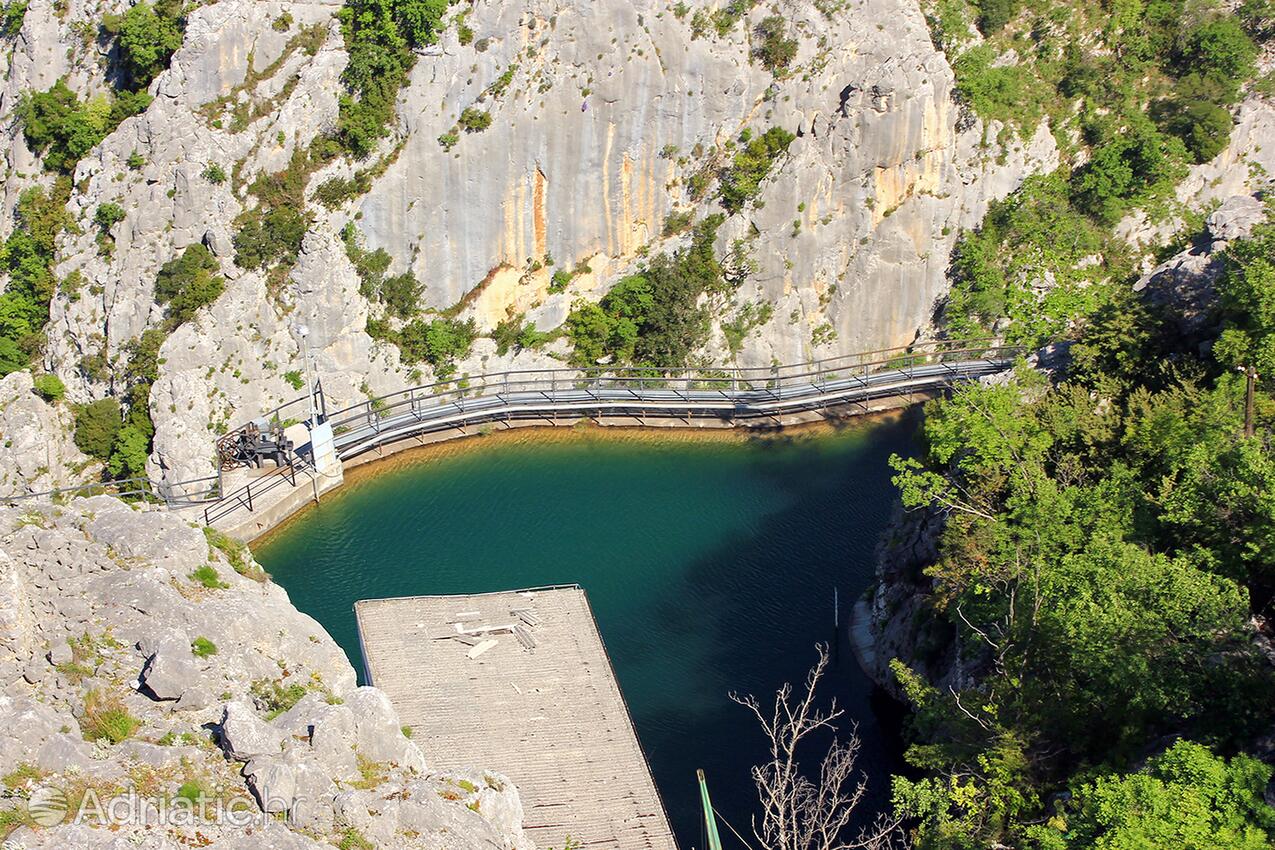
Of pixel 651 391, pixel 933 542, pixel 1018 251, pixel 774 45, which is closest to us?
pixel 933 542

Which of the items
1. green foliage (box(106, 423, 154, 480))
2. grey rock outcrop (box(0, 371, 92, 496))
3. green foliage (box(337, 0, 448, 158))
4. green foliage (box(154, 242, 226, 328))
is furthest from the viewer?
green foliage (box(337, 0, 448, 158))

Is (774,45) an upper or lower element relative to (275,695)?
upper

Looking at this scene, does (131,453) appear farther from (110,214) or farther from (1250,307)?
(1250,307)

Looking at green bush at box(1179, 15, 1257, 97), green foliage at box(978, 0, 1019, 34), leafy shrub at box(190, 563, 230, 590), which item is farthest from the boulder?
green bush at box(1179, 15, 1257, 97)

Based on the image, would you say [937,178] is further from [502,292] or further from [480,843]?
[480,843]

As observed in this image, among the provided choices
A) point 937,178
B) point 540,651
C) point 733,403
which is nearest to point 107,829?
point 540,651

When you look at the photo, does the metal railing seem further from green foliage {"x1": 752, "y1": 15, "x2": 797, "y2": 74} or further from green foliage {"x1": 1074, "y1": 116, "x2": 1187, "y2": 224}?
green foliage {"x1": 752, "y1": 15, "x2": 797, "y2": 74}

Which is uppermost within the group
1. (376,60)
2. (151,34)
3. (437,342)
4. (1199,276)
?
(151,34)

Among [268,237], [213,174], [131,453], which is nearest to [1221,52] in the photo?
[268,237]
